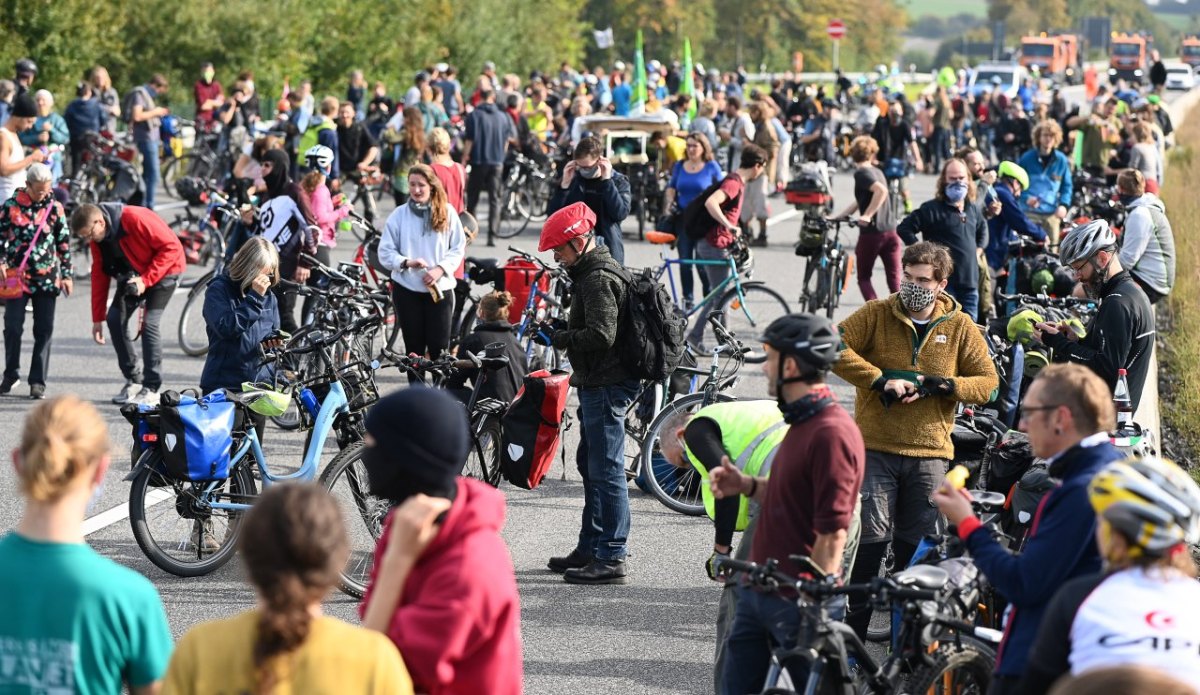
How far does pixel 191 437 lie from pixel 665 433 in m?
2.72

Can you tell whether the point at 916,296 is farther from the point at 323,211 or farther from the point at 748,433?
the point at 323,211

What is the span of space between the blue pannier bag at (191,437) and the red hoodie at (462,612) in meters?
4.19

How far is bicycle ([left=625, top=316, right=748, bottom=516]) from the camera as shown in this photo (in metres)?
9.74

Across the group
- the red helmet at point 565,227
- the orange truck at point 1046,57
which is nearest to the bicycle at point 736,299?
the red helmet at point 565,227

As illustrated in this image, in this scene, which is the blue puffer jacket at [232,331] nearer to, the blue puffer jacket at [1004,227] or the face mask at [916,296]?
the face mask at [916,296]

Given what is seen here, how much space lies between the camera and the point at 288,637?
3.44 metres

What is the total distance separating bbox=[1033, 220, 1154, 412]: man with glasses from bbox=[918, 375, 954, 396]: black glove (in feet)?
4.57

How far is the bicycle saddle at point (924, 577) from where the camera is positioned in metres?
5.37

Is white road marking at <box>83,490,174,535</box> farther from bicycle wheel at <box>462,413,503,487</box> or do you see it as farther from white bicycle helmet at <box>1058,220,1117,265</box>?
white bicycle helmet at <box>1058,220,1117,265</box>

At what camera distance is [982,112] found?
42.8 m

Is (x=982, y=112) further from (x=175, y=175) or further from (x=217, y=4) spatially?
(x=175, y=175)

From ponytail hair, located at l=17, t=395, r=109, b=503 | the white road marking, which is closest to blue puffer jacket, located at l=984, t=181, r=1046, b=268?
the white road marking

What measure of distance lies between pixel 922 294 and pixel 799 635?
8.11 feet

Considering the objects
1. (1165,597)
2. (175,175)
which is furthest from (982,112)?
(1165,597)
